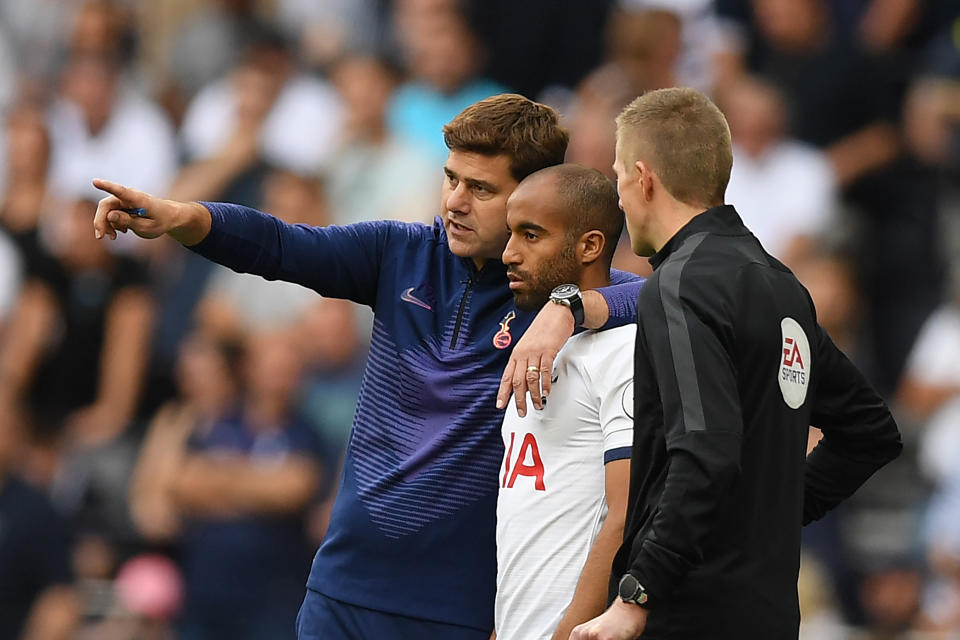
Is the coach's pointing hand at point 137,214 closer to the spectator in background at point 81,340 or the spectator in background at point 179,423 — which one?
the spectator in background at point 179,423

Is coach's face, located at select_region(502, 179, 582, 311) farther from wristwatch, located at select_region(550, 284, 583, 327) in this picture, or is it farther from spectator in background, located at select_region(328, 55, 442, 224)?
spectator in background, located at select_region(328, 55, 442, 224)

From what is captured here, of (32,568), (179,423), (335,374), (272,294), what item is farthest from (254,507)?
(32,568)

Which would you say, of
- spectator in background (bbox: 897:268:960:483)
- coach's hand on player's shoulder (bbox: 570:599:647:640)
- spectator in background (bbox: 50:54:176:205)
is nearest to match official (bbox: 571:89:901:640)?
coach's hand on player's shoulder (bbox: 570:599:647:640)

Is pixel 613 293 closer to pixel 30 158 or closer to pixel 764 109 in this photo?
pixel 764 109

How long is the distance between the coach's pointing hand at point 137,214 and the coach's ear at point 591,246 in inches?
39.1

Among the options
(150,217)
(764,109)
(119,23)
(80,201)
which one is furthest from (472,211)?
(119,23)

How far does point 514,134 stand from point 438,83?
17.8ft

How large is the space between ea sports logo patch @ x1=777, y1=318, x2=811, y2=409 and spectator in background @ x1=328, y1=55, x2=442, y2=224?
5984 millimetres

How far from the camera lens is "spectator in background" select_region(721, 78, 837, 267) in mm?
8633

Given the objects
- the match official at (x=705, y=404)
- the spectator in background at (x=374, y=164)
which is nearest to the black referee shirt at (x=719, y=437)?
the match official at (x=705, y=404)

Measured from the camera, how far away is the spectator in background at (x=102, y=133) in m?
10.5

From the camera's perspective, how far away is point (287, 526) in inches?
345

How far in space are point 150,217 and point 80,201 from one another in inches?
269

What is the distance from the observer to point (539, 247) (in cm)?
380
